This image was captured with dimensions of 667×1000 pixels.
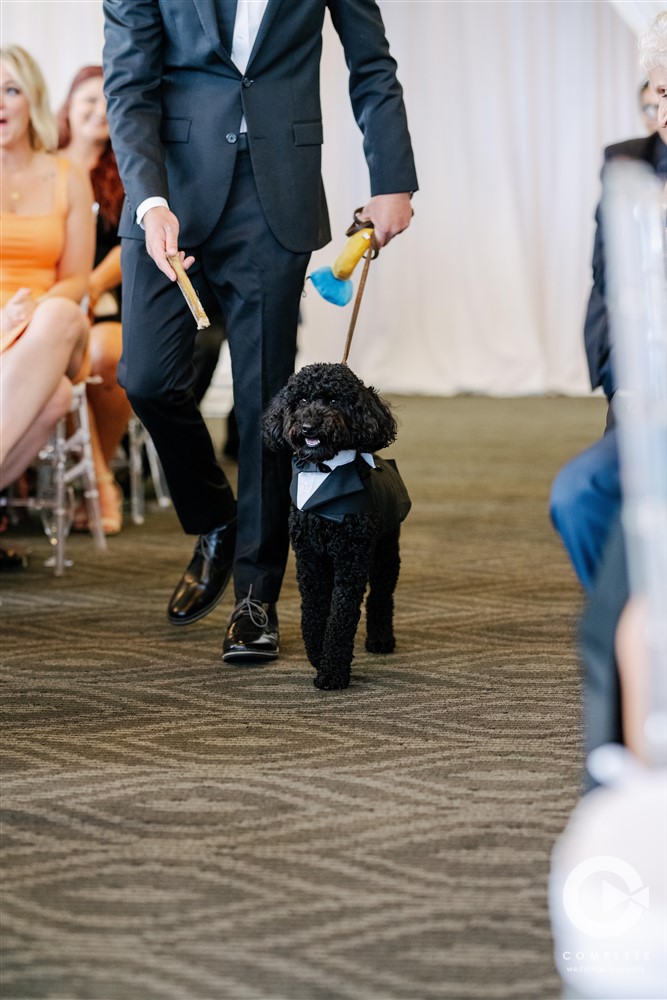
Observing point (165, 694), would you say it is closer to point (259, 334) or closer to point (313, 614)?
point (313, 614)

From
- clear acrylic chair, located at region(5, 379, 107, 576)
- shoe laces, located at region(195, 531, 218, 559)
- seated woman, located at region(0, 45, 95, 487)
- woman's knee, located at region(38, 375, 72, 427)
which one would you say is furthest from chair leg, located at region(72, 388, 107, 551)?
shoe laces, located at region(195, 531, 218, 559)

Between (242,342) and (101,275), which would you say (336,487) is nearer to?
(242,342)

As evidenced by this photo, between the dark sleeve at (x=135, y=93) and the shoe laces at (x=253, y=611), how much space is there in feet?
2.67

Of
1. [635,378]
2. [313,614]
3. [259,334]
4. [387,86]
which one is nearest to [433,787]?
[313,614]

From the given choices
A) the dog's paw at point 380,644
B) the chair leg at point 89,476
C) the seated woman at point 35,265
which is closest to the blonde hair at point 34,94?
the seated woman at point 35,265

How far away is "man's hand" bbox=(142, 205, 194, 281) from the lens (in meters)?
2.41

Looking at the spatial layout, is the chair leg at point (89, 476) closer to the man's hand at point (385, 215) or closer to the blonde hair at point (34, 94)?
the blonde hair at point (34, 94)

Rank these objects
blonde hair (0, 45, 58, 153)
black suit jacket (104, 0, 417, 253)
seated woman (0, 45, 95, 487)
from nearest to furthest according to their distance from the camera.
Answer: black suit jacket (104, 0, 417, 253) < seated woman (0, 45, 95, 487) < blonde hair (0, 45, 58, 153)

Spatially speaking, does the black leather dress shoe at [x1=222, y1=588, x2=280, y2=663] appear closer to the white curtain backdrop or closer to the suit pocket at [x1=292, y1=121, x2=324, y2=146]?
the suit pocket at [x1=292, y1=121, x2=324, y2=146]

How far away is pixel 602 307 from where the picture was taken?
2043 millimetres

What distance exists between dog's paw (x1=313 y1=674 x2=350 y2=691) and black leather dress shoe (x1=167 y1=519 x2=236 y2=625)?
0.58 m

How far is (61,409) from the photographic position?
138 inches

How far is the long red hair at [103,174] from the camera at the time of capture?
174 inches

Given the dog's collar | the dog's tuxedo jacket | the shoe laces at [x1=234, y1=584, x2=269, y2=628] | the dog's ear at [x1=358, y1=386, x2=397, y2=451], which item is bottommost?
the shoe laces at [x1=234, y1=584, x2=269, y2=628]
